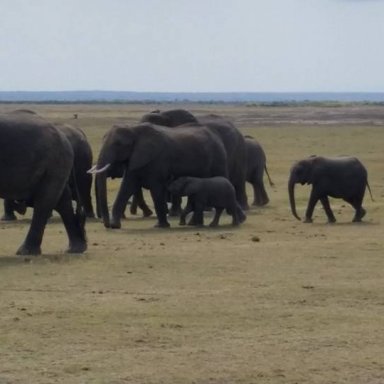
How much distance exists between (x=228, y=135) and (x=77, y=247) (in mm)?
9895

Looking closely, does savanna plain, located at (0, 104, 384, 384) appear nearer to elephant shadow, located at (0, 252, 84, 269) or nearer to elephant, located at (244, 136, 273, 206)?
elephant shadow, located at (0, 252, 84, 269)

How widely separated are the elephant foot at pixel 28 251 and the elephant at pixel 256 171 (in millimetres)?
11067

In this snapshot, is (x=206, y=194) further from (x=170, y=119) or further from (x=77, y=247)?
(x=77, y=247)

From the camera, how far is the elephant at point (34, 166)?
17.8 meters

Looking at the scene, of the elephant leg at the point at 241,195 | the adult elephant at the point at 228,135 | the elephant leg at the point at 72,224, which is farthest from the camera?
the adult elephant at the point at 228,135

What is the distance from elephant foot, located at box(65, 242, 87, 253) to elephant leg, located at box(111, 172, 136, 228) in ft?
14.1

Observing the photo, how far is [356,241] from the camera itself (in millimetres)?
19984

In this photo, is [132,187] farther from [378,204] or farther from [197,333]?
[197,333]

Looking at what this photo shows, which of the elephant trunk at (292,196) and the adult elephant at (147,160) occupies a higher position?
→ the adult elephant at (147,160)

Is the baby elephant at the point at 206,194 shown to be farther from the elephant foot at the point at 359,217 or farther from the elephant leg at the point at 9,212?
the elephant leg at the point at 9,212

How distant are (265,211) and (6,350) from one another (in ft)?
53.3

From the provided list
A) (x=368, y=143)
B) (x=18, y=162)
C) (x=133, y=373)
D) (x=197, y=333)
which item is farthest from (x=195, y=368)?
(x=368, y=143)

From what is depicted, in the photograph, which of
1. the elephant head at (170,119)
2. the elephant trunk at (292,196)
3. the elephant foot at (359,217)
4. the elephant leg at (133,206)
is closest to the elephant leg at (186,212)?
the elephant trunk at (292,196)

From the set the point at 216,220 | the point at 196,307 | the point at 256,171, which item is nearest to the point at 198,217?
the point at 216,220
